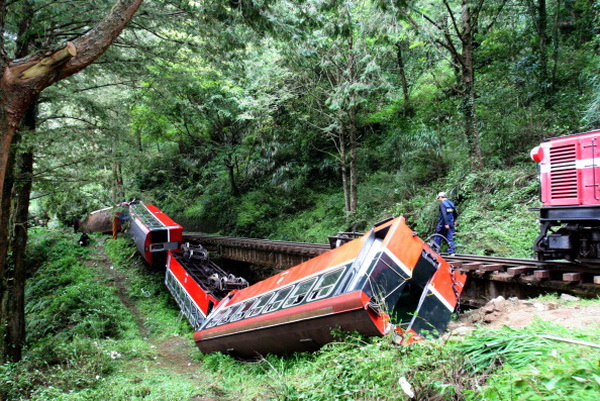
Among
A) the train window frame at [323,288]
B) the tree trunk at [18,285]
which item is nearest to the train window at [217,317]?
the train window frame at [323,288]

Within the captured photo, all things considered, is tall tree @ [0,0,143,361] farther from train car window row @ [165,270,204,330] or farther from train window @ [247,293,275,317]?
train car window row @ [165,270,204,330]

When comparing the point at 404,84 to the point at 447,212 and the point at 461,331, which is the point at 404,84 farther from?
the point at 461,331

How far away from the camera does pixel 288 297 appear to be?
6902 mm

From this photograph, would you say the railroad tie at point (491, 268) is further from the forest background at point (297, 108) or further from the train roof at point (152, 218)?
the train roof at point (152, 218)

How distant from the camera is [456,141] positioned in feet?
55.1

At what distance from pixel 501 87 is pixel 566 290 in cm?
1244

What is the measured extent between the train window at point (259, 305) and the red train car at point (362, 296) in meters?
0.03

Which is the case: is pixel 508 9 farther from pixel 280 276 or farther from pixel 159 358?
pixel 159 358

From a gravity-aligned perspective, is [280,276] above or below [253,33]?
below

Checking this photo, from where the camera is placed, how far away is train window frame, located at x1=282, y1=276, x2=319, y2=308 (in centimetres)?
651

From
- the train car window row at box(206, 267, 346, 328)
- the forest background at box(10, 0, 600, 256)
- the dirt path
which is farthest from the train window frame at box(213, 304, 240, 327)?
the forest background at box(10, 0, 600, 256)

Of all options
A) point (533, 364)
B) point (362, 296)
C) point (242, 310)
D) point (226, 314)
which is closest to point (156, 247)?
point (226, 314)

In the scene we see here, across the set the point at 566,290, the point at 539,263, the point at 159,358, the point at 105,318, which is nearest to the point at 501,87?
the point at 539,263

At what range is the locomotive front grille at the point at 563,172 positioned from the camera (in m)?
7.21
